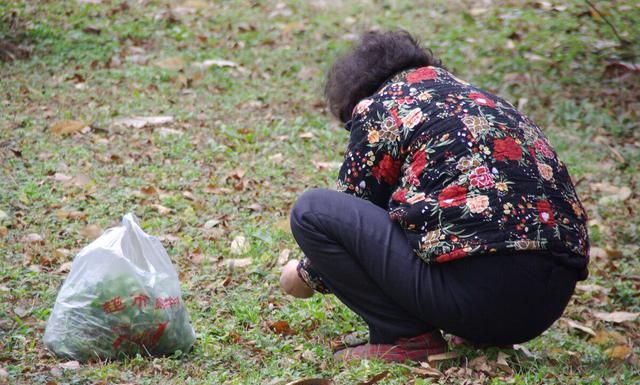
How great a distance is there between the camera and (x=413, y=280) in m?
2.89

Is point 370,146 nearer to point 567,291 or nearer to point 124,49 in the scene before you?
point 567,291

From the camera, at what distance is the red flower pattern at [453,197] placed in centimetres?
274

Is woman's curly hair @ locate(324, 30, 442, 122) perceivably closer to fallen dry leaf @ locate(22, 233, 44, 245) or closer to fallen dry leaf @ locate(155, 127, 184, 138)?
fallen dry leaf @ locate(22, 233, 44, 245)

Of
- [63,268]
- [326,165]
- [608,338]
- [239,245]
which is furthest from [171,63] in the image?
[608,338]

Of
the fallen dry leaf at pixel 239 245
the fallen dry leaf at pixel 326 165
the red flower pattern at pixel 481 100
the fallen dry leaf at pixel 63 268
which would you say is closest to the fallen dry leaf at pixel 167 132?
the fallen dry leaf at pixel 326 165

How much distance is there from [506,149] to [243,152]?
3.00 metres

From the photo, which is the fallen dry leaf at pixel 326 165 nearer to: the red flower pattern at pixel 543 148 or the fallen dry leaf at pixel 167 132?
the fallen dry leaf at pixel 167 132

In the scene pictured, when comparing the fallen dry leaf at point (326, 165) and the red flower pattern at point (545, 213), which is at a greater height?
the red flower pattern at point (545, 213)

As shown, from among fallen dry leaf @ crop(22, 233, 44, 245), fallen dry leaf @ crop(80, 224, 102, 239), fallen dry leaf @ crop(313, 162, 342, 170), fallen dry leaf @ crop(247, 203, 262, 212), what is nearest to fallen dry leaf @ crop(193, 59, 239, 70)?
fallen dry leaf @ crop(313, 162, 342, 170)

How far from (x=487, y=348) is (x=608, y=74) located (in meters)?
4.47

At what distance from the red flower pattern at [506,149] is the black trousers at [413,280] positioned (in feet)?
1.02

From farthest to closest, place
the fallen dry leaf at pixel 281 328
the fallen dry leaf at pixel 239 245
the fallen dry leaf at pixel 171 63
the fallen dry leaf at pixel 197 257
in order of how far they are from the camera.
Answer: the fallen dry leaf at pixel 171 63, the fallen dry leaf at pixel 239 245, the fallen dry leaf at pixel 197 257, the fallen dry leaf at pixel 281 328

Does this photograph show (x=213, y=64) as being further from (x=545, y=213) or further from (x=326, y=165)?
(x=545, y=213)

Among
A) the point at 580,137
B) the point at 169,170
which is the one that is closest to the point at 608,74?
the point at 580,137
